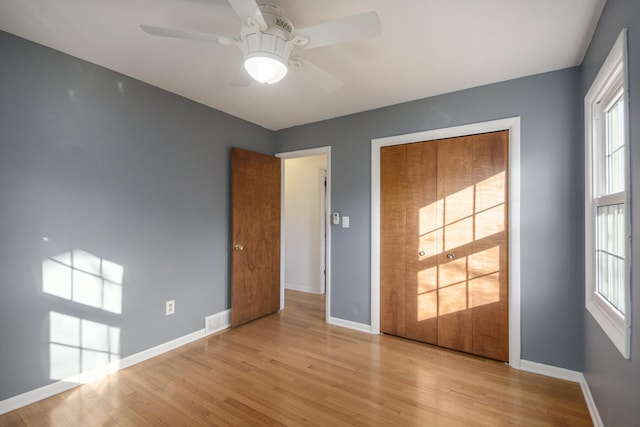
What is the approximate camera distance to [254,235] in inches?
137

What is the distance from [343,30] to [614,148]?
5.67 feet

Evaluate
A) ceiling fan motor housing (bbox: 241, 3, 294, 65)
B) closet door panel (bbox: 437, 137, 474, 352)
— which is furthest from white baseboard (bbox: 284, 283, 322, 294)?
ceiling fan motor housing (bbox: 241, 3, 294, 65)

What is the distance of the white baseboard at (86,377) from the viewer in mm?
1832

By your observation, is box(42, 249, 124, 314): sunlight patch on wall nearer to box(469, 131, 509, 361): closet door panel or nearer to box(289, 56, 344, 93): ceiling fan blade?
box(289, 56, 344, 93): ceiling fan blade

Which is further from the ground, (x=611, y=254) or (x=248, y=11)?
(x=248, y=11)

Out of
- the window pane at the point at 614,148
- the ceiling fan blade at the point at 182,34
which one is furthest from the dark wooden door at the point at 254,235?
the window pane at the point at 614,148

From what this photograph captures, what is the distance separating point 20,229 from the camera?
6.10 ft

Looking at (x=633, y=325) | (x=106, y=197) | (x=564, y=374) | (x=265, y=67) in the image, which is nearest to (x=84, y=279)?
(x=106, y=197)

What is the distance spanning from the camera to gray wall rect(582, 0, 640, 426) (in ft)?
3.87

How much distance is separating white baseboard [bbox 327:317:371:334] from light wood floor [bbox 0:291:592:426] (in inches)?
13.2

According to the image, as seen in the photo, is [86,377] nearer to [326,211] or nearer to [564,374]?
[326,211]

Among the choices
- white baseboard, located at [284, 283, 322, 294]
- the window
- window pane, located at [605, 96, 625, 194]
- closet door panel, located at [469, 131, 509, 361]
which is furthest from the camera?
white baseboard, located at [284, 283, 322, 294]

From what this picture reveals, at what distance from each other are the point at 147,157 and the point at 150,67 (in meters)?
0.73

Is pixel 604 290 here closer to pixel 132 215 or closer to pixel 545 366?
pixel 545 366
